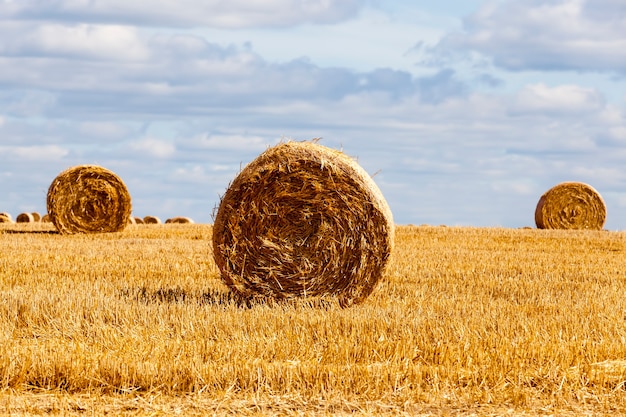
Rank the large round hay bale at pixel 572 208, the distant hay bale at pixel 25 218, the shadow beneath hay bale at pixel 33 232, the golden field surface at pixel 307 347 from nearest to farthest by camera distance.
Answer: the golden field surface at pixel 307 347, the shadow beneath hay bale at pixel 33 232, the large round hay bale at pixel 572 208, the distant hay bale at pixel 25 218

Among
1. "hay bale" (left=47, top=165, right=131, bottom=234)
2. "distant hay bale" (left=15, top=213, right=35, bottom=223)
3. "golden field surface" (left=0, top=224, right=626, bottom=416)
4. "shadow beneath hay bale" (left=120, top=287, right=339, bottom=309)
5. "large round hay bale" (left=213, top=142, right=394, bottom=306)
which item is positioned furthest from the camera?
"distant hay bale" (left=15, top=213, right=35, bottom=223)

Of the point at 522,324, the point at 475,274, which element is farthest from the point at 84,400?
the point at 475,274

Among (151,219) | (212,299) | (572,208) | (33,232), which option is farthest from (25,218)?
(212,299)

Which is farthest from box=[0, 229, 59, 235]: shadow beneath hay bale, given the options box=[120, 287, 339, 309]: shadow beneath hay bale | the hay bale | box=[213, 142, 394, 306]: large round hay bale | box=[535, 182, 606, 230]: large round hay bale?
box=[535, 182, 606, 230]: large round hay bale

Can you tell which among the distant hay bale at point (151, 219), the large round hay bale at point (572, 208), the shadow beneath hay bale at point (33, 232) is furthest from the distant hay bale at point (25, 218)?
the large round hay bale at point (572, 208)

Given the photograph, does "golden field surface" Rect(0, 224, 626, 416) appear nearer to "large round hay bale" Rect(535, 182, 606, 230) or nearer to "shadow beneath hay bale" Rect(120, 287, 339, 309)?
"shadow beneath hay bale" Rect(120, 287, 339, 309)

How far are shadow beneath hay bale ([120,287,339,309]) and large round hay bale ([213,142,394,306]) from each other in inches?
4.1

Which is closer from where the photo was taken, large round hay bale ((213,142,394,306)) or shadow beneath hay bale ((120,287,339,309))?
shadow beneath hay bale ((120,287,339,309))

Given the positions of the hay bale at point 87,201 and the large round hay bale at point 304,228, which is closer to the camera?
the large round hay bale at point 304,228

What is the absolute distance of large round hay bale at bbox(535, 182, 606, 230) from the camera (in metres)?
24.8

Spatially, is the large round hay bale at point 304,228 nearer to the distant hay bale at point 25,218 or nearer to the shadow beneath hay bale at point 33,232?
the shadow beneath hay bale at point 33,232

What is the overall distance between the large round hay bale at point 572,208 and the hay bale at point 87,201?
38.2ft

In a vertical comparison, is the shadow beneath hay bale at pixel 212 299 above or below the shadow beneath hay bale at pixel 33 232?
below

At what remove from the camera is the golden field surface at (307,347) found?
21.1ft
